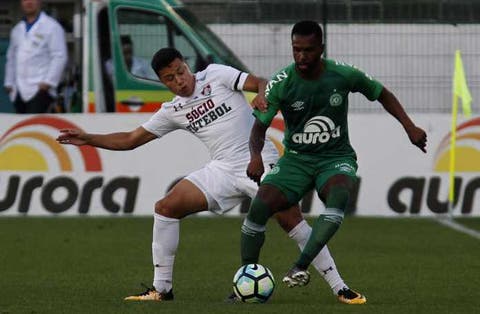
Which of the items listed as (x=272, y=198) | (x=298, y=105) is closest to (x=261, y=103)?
(x=298, y=105)

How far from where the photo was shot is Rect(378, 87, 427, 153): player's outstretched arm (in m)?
10.1

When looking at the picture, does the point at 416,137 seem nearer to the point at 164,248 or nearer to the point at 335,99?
the point at 335,99

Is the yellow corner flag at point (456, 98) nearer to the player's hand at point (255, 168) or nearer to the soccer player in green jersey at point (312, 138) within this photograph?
the soccer player in green jersey at point (312, 138)

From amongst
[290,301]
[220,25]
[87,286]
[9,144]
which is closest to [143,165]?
[9,144]

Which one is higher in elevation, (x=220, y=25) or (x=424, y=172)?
(x=220, y=25)

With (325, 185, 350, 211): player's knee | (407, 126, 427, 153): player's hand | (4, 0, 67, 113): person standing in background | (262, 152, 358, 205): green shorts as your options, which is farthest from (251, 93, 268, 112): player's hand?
(4, 0, 67, 113): person standing in background

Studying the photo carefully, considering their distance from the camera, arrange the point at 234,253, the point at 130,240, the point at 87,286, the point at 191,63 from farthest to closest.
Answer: the point at 191,63 → the point at 130,240 → the point at 234,253 → the point at 87,286

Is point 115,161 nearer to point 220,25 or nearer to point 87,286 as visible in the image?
point 220,25

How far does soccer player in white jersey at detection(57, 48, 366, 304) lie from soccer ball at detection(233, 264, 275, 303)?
0.59m

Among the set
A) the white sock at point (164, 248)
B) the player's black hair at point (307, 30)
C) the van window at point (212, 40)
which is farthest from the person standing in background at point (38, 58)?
the player's black hair at point (307, 30)

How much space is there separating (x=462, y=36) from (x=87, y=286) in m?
9.64

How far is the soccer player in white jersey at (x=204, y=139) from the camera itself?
10.8 m

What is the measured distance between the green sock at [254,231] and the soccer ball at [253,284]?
15 cm

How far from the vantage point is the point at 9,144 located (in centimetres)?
1812
